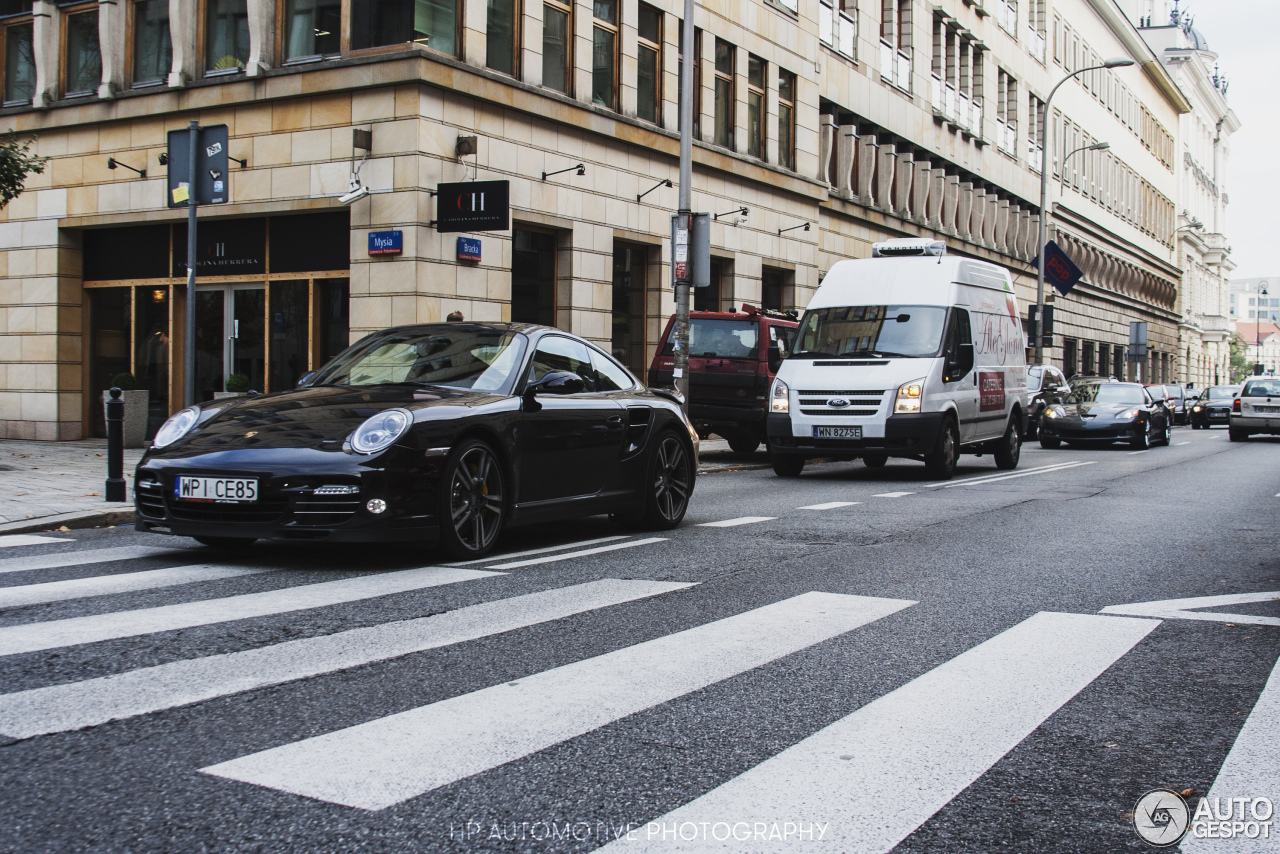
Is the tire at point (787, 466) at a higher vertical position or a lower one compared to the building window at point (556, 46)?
lower

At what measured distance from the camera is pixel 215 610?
548cm

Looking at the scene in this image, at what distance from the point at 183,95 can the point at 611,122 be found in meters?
7.18

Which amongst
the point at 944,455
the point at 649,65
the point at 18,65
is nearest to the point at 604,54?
the point at 649,65

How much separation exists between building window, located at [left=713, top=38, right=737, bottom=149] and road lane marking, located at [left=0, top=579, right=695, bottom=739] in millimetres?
21992

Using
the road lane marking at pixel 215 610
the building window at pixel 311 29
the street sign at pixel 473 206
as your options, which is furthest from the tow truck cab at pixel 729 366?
the road lane marking at pixel 215 610

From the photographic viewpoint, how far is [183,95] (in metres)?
19.5

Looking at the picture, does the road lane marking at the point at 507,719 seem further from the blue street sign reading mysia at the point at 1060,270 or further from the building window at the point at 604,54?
the blue street sign reading mysia at the point at 1060,270

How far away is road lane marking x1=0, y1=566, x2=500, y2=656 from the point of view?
191 inches

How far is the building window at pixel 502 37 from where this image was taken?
19609mm

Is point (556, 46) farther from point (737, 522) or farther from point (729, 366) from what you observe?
point (737, 522)

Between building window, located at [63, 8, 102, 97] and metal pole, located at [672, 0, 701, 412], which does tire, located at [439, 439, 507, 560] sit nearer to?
A: metal pole, located at [672, 0, 701, 412]

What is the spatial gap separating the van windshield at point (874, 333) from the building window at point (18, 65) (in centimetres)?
1456

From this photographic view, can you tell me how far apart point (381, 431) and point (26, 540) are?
2.86 metres

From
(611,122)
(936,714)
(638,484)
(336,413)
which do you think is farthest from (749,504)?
(611,122)
